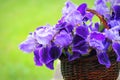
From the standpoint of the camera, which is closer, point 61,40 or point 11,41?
point 61,40

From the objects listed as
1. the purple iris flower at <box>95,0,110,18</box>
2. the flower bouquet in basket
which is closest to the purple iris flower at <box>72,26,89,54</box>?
the flower bouquet in basket

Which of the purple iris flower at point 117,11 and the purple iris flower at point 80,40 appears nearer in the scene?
Answer: the purple iris flower at point 80,40

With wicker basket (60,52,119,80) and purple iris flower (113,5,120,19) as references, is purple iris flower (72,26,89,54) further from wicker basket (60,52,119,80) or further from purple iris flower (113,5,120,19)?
purple iris flower (113,5,120,19)

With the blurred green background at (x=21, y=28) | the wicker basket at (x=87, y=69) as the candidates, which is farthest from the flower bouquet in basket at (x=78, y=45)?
the blurred green background at (x=21, y=28)

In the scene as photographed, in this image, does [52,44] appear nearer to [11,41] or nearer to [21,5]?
[11,41]

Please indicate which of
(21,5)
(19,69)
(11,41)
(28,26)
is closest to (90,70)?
(19,69)

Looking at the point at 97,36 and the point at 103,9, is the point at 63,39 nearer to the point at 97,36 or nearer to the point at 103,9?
the point at 97,36

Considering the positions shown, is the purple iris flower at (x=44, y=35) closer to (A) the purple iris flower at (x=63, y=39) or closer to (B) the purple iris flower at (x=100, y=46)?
(A) the purple iris flower at (x=63, y=39)
